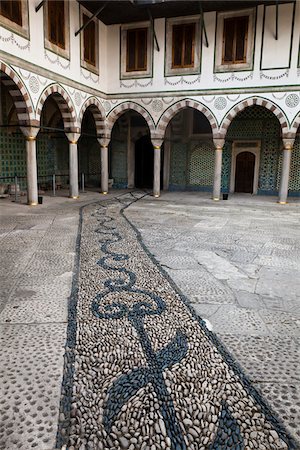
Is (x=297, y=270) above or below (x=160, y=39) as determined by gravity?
below

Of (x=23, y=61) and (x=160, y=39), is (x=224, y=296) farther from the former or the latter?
(x=160, y=39)

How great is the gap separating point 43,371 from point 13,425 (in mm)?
465

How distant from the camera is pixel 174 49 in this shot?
41.6 feet

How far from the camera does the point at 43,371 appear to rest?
2307 millimetres

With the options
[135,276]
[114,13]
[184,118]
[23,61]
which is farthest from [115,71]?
[135,276]

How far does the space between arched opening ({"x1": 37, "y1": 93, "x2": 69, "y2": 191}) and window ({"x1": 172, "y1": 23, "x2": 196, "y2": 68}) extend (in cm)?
517

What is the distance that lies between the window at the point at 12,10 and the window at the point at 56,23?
1.36 meters

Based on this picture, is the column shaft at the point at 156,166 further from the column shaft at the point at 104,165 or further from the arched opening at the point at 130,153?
the arched opening at the point at 130,153

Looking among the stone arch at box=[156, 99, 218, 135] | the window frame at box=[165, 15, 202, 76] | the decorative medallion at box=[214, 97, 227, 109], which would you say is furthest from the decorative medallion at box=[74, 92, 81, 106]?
the decorative medallion at box=[214, 97, 227, 109]

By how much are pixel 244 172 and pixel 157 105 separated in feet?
16.2

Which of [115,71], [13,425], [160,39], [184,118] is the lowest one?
[13,425]

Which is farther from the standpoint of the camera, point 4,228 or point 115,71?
point 115,71

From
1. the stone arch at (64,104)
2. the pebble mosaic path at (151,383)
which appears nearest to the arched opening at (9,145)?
the stone arch at (64,104)

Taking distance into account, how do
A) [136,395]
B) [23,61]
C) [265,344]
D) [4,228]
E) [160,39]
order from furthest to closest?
[160,39], [23,61], [4,228], [265,344], [136,395]
